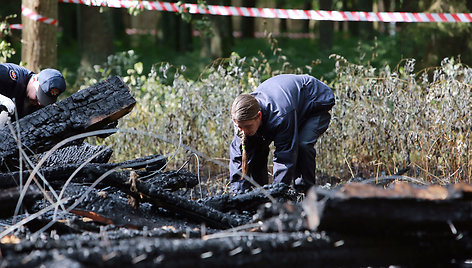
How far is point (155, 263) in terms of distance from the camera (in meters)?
1.87

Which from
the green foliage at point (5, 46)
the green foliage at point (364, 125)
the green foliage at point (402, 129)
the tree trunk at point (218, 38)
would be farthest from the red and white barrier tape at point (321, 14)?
the tree trunk at point (218, 38)

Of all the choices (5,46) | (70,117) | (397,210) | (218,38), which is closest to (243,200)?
(70,117)

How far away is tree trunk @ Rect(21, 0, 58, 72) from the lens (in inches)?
261

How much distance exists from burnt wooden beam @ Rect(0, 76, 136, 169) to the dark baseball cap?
454 millimetres

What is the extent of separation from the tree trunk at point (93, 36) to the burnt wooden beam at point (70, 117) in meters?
9.16

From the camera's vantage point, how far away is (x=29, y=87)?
4320 mm

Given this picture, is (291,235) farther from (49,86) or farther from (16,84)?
(16,84)

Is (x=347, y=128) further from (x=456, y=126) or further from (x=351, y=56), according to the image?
(x=351, y=56)

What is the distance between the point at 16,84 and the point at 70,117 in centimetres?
93

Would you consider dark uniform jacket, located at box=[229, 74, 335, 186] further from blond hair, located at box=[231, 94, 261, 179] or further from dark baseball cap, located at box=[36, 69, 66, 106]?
dark baseball cap, located at box=[36, 69, 66, 106]

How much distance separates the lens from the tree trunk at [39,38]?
663 cm


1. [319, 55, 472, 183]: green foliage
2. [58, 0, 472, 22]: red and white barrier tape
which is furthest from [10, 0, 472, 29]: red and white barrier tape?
[319, 55, 472, 183]: green foliage

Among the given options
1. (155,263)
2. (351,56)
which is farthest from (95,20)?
(155,263)

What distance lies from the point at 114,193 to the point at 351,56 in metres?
11.5
